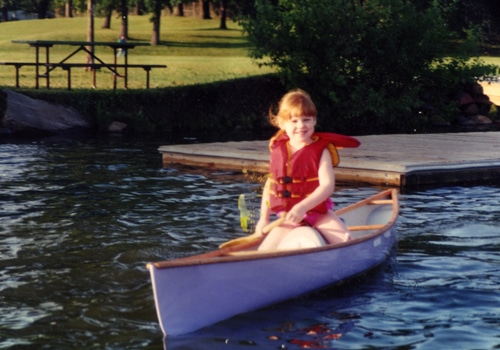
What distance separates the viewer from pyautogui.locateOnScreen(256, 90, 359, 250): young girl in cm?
820

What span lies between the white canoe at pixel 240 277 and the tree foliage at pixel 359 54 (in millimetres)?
16790

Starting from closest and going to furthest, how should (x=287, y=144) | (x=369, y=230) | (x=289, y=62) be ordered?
(x=287, y=144)
(x=369, y=230)
(x=289, y=62)

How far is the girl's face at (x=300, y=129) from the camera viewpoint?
26.9ft

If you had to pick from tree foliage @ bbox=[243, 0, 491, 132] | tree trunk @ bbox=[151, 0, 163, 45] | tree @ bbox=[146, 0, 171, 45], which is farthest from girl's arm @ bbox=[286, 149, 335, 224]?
tree trunk @ bbox=[151, 0, 163, 45]

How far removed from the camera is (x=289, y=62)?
25.8 meters

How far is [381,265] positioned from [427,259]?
0.66 m

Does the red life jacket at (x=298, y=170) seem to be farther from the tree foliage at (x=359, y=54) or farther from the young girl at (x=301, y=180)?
the tree foliage at (x=359, y=54)

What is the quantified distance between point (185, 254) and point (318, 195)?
2.31 meters

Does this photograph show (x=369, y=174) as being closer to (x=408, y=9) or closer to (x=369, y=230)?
(x=369, y=230)

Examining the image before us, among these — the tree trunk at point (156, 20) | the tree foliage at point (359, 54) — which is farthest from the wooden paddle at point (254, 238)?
the tree trunk at point (156, 20)

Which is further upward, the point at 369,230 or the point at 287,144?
the point at 287,144

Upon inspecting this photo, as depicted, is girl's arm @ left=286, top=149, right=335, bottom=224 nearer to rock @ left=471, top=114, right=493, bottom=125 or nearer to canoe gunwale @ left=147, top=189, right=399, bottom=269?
canoe gunwale @ left=147, top=189, right=399, bottom=269

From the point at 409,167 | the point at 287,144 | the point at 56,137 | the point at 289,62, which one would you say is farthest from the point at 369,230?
the point at 289,62

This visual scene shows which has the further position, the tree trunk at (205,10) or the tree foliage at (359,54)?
the tree trunk at (205,10)
